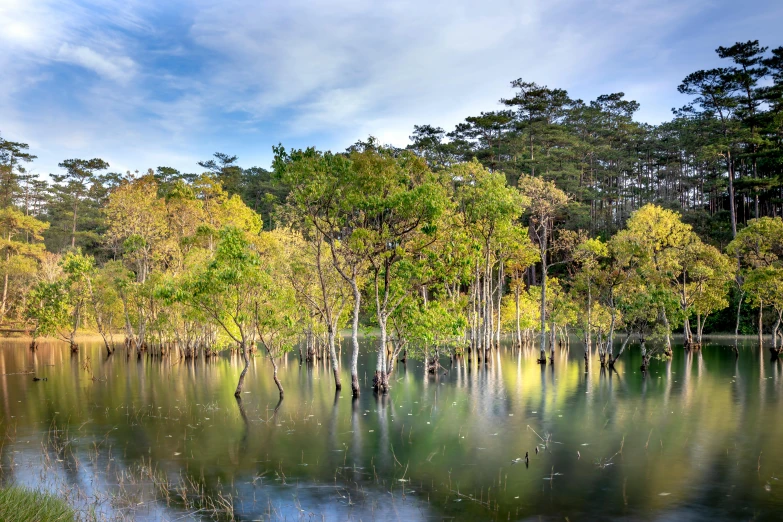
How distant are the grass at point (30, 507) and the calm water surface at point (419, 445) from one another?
6.09ft

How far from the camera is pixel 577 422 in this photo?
84.0ft

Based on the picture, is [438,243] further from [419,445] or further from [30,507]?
[30,507]

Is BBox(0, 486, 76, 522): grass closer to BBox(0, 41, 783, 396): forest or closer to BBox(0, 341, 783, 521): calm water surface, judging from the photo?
BBox(0, 341, 783, 521): calm water surface

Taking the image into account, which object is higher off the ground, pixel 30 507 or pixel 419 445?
pixel 30 507

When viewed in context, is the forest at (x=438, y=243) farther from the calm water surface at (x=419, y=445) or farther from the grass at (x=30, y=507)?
the grass at (x=30, y=507)

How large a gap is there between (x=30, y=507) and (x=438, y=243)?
31.2 m

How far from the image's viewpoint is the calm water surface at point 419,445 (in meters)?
15.5

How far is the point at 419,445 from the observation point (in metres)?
21.8

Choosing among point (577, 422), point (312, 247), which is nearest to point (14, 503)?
point (577, 422)

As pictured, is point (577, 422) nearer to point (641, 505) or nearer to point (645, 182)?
point (641, 505)

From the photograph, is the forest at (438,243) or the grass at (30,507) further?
the forest at (438,243)

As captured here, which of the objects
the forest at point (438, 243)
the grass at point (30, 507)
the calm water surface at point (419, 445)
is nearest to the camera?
the grass at point (30, 507)

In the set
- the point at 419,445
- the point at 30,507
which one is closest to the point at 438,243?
the point at 419,445

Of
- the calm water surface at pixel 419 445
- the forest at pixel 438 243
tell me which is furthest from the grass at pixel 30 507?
the forest at pixel 438 243
